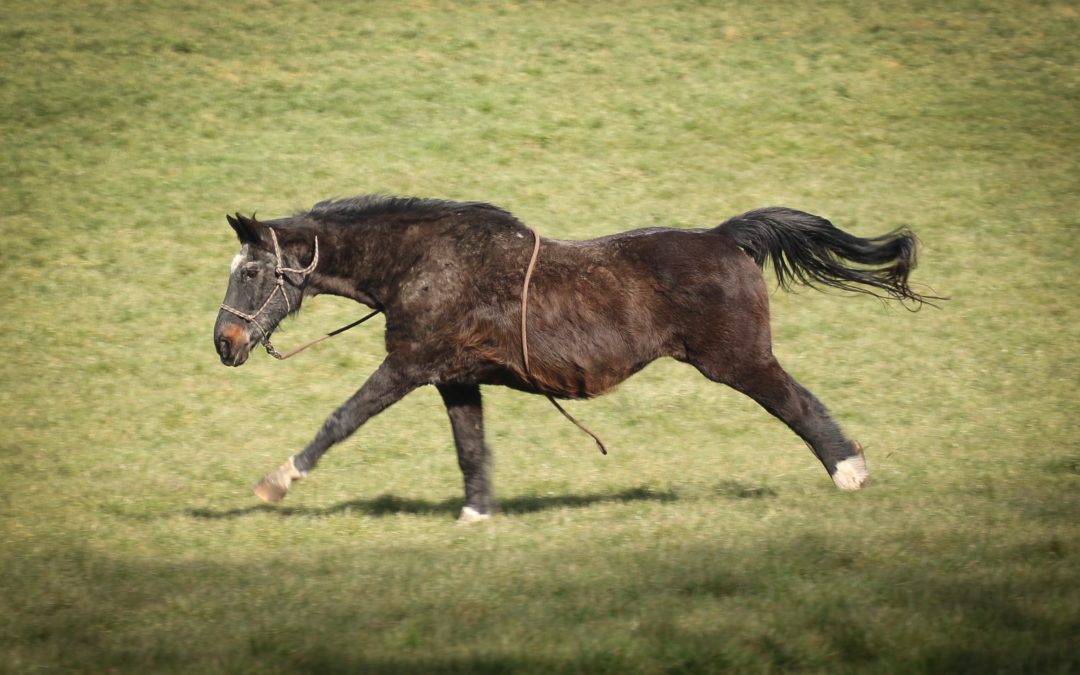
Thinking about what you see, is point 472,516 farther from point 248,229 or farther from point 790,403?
point 248,229

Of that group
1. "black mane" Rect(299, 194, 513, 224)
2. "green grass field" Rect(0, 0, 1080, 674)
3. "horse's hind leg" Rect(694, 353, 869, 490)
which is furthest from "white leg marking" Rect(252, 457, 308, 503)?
"horse's hind leg" Rect(694, 353, 869, 490)

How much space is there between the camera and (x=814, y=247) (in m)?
9.41

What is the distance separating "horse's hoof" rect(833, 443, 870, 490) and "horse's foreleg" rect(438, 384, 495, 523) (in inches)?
103

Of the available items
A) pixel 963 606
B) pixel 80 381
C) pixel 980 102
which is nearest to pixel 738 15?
pixel 980 102

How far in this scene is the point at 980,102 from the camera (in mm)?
22266

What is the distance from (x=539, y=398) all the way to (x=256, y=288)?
6504 millimetres

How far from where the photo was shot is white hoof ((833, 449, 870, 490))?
9.20m

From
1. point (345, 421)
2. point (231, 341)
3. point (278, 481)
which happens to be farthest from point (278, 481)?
point (231, 341)

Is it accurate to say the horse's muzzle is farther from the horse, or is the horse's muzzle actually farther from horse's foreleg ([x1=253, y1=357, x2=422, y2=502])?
horse's foreleg ([x1=253, y1=357, x2=422, y2=502])

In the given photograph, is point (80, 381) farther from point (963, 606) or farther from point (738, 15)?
point (738, 15)

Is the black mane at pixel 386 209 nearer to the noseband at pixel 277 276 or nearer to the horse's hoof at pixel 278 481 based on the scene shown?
the noseband at pixel 277 276

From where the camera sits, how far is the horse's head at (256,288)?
8.91 m

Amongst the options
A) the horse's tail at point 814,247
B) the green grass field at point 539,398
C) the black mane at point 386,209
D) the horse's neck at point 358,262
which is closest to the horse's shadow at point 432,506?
the green grass field at point 539,398

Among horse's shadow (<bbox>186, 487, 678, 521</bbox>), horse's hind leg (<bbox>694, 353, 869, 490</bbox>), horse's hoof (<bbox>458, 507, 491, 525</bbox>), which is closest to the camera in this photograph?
horse's hind leg (<bbox>694, 353, 869, 490</bbox>)
